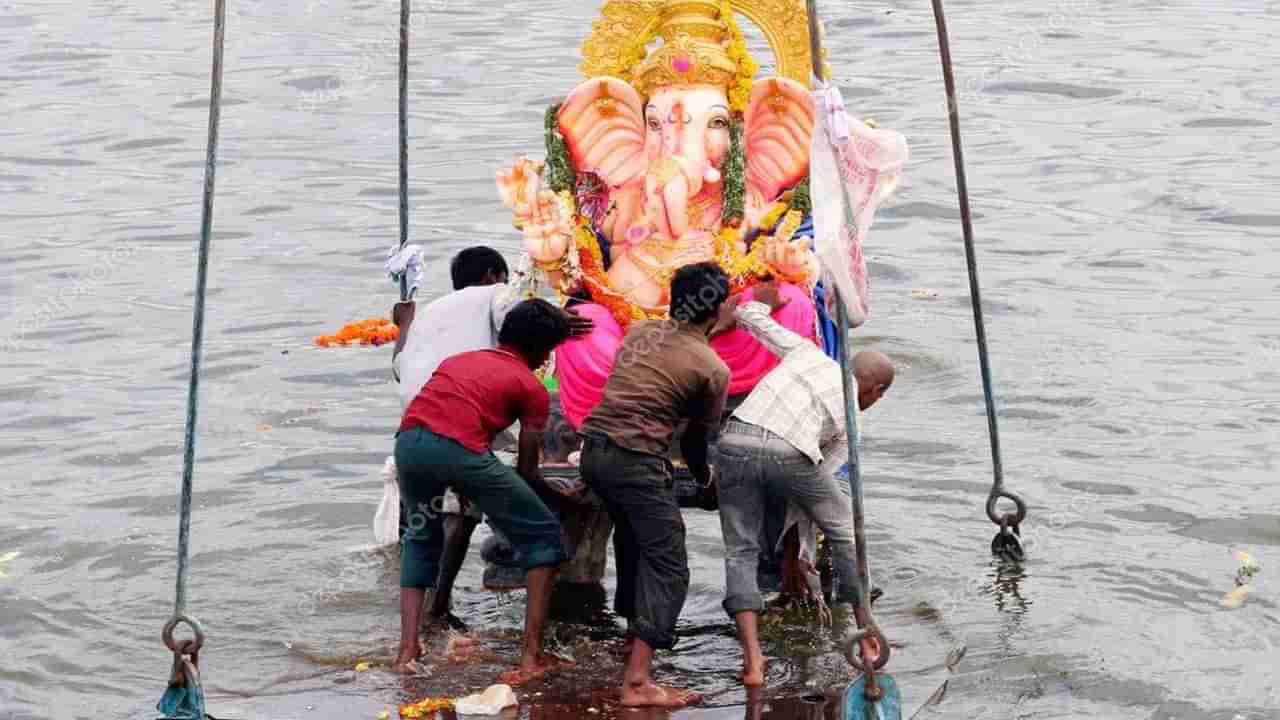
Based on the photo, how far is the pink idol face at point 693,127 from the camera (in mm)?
8992

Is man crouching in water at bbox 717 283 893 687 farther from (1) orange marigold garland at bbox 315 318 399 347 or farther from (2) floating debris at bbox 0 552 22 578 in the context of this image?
(2) floating debris at bbox 0 552 22 578

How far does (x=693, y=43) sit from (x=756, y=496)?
2128 millimetres

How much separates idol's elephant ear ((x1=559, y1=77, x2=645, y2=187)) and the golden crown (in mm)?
174

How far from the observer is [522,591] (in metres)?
9.36

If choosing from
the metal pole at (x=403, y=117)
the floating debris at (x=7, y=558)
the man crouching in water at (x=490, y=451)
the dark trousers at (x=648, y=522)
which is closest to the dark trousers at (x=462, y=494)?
the man crouching in water at (x=490, y=451)

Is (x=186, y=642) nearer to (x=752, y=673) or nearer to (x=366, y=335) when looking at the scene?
(x=752, y=673)

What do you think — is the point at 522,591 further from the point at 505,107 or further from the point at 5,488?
the point at 505,107

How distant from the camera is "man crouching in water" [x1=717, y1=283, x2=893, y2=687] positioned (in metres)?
7.98

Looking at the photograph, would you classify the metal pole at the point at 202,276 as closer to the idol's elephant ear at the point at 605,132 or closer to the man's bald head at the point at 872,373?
the idol's elephant ear at the point at 605,132

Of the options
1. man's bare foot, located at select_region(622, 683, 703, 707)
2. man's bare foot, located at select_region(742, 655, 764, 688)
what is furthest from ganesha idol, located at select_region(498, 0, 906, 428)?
man's bare foot, located at select_region(622, 683, 703, 707)

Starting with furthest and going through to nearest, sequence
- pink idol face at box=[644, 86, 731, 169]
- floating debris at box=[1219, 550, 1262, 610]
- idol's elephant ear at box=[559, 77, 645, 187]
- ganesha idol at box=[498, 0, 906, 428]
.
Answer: floating debris at box=[1219, 550, 1262, 610] < idol's elephant ear at box=[559, 77, 645, 187] < pink idol face at box=[644, 86, 731, 169] < ganesha idol at box=[498, 0, 906, 428]

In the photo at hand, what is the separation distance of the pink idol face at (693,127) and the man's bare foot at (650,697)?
2.34 meters

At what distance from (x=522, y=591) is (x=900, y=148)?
277 cm

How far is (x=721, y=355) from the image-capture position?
342 inches
